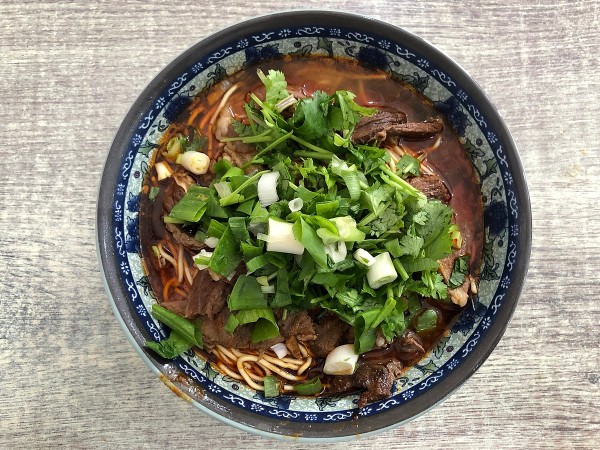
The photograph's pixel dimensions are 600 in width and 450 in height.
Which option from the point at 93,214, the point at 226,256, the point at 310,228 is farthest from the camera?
the point at 93,214

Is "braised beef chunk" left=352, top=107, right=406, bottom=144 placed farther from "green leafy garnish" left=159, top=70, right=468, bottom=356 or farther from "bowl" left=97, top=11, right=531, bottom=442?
"bowl" left=97, top=11, right=531, bottom=442

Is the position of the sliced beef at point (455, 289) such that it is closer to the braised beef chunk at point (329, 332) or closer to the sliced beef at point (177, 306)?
the braised beef chunk at point (329, 332)

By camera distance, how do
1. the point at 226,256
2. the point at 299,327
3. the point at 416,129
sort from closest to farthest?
the point at 226,256, the point at 299,327, the point at 416,129

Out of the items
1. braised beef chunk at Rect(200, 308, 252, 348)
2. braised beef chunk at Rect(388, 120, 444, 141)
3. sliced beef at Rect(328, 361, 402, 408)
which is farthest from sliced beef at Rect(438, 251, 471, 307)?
braised beef chunk at Rect(200, 308, 252, 348)

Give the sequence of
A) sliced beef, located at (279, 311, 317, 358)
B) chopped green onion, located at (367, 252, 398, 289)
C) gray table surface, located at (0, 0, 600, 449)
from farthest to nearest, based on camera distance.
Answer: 1. gray table surface, located at (0, 0, 600, 449)
2. sliced beef, located at (279, 311, 317, 358)
3. chopped green onion, located at (367, 252, 398, 289)

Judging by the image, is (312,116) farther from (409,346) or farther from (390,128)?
(409,346)

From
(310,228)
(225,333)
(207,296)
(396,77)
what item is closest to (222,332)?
(225,333)

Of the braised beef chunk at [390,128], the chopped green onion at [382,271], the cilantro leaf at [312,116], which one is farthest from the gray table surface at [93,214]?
the chopped green onion at [382,271]
